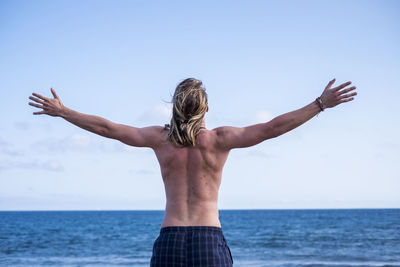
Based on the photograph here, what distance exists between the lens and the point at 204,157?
289 centimetres

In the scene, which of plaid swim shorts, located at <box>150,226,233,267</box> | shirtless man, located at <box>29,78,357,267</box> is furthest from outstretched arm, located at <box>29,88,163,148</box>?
plaid swim shorts, located at <box>150,226,233,267</box>

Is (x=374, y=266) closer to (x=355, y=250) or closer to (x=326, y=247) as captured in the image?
(x=355, y=250)

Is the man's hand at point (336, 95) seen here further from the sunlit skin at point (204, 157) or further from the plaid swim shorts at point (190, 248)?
the plaid swim shorts at point (190, 248)

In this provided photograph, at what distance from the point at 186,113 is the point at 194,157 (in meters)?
0.29

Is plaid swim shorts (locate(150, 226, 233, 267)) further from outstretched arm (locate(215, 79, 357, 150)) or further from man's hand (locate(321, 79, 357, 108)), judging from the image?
A: man's hand (locate(321, 79, 357, 108))

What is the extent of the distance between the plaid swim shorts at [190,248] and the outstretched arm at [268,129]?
558mm

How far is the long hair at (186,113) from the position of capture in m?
2.91

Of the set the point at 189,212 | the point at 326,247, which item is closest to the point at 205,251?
the point at 189,212

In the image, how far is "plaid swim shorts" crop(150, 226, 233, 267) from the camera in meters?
2.71

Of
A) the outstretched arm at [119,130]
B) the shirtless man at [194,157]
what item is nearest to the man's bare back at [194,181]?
the shirtless man at [194,157]

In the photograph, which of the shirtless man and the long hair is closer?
the shirtless man

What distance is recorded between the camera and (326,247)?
70.9 ft

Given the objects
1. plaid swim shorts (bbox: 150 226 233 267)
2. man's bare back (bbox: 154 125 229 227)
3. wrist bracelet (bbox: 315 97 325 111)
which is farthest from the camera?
wrist bracelet (bbox: 315 97 325 111)

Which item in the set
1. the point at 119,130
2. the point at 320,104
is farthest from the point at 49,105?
the point at 320,104
